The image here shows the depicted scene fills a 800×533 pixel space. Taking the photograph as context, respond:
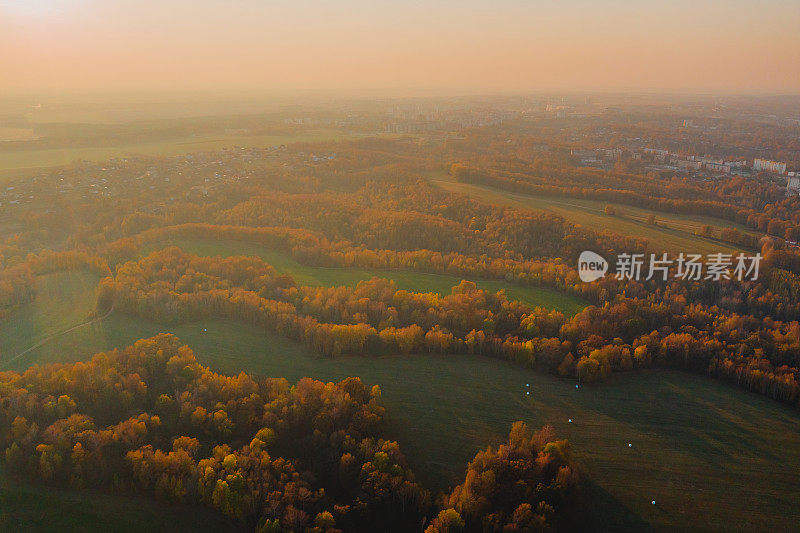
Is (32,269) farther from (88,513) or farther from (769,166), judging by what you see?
(769,166)

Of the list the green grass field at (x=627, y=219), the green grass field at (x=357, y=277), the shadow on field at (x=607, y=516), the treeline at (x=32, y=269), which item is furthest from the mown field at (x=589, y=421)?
the green grass field at (x=627, y=219)

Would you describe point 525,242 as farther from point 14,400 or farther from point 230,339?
point 14,400

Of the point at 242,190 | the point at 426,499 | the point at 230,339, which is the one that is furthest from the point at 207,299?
the point at 242,190

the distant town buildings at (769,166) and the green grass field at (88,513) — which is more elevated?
the distant town buildings at (769,166)

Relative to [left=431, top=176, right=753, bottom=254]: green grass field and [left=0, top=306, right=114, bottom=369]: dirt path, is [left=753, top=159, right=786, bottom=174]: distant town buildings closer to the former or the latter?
[left=431, top=176, right=753, bottom=254]: green grass field

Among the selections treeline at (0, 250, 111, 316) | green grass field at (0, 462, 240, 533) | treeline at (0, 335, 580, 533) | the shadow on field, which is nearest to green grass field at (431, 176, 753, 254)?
the shadow on field

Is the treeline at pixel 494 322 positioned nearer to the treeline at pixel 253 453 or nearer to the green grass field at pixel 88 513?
the treeline at pixel 253 453

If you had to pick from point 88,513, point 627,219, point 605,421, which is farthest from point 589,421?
point 627,219
